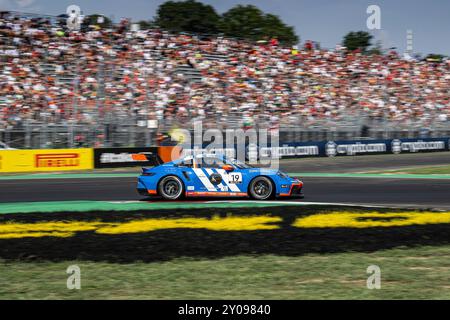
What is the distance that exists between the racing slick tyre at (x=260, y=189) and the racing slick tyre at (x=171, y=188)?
5.05ft

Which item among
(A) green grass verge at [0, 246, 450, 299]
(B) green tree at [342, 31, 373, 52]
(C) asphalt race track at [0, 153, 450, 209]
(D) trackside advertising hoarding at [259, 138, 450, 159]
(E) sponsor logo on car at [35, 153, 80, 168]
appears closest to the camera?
(A) green grass verge at [0, 246, 450, 299]

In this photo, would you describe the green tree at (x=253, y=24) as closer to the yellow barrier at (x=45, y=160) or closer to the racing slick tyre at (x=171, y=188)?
the yellow barrier at (x=45, y=160)

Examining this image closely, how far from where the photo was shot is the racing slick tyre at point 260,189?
13.4m

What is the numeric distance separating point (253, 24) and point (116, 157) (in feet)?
Answer: 214

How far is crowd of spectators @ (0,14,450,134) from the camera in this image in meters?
25.5

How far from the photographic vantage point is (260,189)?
13.5m

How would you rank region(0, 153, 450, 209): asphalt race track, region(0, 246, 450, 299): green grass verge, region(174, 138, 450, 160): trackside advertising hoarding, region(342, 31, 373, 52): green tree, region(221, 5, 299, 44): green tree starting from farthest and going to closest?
region(221, 5, 299, 44): green tree < region(342, 31, 373, 52): green tree < region(174, 138, 450, 160): trackside advertising hoarding < region(0, 153, 450, 209): asphalt race track < region(0, 246, 450, 299): green grass verge

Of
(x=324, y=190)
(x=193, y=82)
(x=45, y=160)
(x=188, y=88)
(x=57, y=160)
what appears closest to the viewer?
(x=324, y=190)

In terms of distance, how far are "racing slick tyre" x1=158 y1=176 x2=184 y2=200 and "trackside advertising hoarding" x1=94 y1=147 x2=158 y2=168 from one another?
12.1 meters

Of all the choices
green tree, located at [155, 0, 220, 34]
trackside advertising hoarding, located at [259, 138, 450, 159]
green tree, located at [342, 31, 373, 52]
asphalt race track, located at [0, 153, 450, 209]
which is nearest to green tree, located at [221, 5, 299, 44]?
green tree, located at [155, 0, 220, 34]

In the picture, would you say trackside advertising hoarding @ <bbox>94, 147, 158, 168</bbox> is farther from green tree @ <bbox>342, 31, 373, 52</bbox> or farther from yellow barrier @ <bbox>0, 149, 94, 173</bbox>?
green tree @ <bbox>342, 31, 373, 52</bbox>

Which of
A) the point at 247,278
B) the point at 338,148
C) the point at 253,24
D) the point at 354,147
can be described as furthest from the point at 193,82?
the point at 253,24

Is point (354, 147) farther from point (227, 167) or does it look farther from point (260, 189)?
point (227, 167)

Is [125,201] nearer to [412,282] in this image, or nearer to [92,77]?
[412,282]
